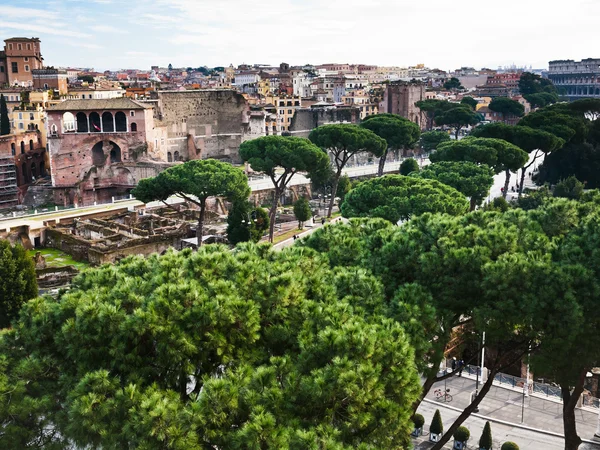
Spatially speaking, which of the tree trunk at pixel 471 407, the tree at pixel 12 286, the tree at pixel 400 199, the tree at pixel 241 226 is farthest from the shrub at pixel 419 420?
the tree at pixel 241 226

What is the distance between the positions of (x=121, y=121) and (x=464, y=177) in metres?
25.8

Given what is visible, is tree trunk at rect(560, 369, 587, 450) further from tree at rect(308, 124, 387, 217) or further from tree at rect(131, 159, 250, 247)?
tree at rect(308, 124, 387, 217)

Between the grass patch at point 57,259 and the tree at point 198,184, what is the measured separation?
4032mm

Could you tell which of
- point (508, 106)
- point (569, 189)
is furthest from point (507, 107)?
point (569, 189)

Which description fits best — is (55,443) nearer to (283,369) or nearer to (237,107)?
(283,369)

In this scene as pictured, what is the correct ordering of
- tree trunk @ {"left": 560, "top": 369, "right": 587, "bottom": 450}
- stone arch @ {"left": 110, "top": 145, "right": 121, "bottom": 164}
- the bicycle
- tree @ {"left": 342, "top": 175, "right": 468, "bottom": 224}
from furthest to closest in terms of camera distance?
stone arch @ {"left": 110, "top": 145, "right": 121, "bottom": 164}, tree @ {"left": 342, "top": 175, "right": 468, "bottom": 224}, the bicycle, tree trunk @ {"left": 560, "top": 369, "right": 587, "bottom": 450}

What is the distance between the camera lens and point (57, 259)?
2942cm

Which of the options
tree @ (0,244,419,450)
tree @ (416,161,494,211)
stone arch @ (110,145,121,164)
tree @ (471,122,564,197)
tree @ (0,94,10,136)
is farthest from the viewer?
tree @ (0,94,10,136)

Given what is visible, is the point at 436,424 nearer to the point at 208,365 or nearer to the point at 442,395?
the point at 442,395

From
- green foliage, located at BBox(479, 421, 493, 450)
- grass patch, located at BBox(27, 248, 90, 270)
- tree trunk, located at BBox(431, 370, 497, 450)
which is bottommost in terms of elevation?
green foliage, located at BBox(479, 421, 493, 450)

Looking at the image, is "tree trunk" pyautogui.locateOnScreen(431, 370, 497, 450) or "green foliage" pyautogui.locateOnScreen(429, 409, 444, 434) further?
"green foliage" pyautogui.locateOnScreen(429, 409, 444, 434)

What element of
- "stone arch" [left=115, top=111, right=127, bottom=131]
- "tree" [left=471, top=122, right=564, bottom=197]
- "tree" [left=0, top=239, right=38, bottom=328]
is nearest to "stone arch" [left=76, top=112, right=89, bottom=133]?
"stone arch" [left=115, top=111, right=127, bottom=131]

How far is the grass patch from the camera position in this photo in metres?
28.4

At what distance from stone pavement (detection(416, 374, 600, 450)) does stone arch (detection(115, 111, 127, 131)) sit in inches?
1344
